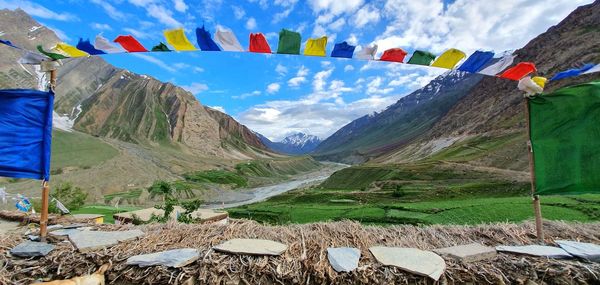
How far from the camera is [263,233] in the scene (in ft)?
20.0

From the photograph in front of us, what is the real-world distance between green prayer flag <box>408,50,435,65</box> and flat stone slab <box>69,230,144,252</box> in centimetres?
587

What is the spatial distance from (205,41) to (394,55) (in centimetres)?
367

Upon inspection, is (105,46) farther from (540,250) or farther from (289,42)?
(540,250)

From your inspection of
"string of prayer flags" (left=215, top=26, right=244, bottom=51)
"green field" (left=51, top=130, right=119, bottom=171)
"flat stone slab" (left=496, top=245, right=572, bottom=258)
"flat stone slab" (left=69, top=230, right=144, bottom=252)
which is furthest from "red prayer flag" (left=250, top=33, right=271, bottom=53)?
"green field" (left=51, top=130, right=119, bottom=171)

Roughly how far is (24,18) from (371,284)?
9609 inches

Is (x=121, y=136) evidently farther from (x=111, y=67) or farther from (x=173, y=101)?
(x=111, y=67)

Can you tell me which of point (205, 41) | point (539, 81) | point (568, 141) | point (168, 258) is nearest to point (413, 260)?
point (168, 258)

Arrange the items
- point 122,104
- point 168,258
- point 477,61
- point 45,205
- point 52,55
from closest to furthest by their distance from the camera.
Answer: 1. point 168,258
2. point 45,205
3. point 52,55
4. point 477,61
5. point 122,104

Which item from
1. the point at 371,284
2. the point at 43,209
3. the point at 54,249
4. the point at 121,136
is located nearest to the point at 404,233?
the point at 371,284

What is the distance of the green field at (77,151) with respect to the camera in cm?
7694

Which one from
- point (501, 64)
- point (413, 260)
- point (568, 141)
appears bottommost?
point (413, 260)

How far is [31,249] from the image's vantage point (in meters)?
5.20

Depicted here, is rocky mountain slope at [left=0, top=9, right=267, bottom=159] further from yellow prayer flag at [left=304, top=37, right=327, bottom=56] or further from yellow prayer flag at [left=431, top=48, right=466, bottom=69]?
yellow prayer flag at [left=431, top=48, right=466, bottom=69]

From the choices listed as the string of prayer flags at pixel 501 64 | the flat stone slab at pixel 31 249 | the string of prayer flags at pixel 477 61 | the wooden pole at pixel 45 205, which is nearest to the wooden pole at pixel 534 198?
the string of prayer flags at pixel 501 64
